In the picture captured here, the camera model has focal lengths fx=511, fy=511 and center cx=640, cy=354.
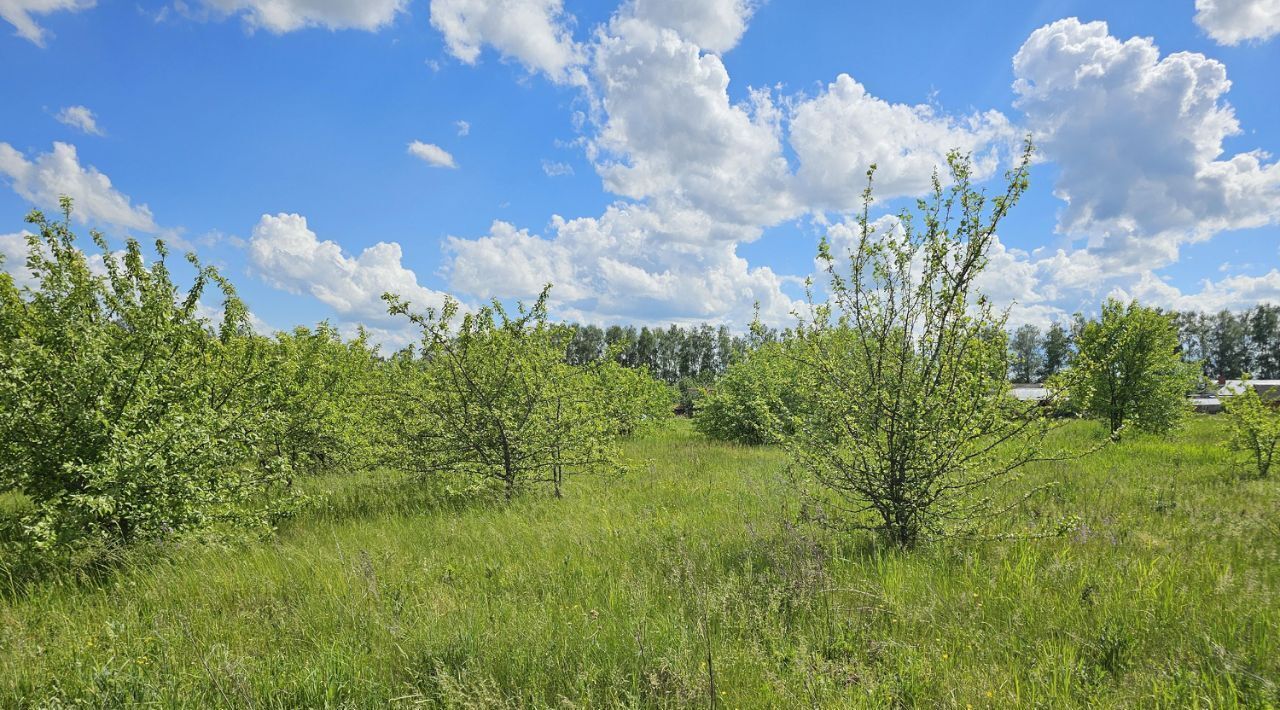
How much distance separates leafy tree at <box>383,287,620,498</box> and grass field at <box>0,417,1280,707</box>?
2.37 meters

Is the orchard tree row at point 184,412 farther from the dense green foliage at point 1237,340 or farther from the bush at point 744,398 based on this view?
the dense green foliage at point 1237,340

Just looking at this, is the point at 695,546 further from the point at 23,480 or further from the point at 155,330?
the point at 23,480

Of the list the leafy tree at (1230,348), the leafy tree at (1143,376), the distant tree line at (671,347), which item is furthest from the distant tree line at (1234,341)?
the leafy tree at (1143,376)

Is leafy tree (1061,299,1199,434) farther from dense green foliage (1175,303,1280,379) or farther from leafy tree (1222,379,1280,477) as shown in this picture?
dense green foliage (1175,303,1280,379)

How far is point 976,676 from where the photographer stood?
3.07 m

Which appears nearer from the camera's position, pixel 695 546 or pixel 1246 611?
pixel 1246 611

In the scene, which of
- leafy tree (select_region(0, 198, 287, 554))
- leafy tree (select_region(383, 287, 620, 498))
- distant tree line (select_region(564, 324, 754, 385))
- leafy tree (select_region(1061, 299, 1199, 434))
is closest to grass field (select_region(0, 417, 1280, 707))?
leafy tree (select_region(0, 198, 287, 554))

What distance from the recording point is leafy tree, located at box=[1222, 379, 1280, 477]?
8609 millimetres

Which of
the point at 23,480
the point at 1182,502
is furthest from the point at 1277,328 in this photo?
the point at 23,480

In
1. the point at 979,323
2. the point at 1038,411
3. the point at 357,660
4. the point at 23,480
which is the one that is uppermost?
the point at 979,323

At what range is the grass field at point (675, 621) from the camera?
120 inches

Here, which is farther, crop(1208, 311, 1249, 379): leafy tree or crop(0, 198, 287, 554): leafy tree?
crop(1208, 311, 1249, 379): leafy tree

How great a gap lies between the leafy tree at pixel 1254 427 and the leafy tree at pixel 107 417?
49.9 feet

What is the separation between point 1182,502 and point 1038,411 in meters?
4.42
